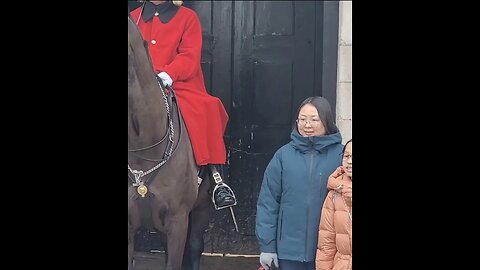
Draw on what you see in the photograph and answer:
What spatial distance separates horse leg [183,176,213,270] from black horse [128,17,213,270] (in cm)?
6

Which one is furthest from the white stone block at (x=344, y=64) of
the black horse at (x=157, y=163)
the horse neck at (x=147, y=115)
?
the horse neck at (x=147, y=115)

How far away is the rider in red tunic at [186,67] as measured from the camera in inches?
172

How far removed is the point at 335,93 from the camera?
17.0 feet

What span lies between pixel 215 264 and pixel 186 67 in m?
1.05

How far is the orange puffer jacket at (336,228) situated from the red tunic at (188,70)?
2.81ft

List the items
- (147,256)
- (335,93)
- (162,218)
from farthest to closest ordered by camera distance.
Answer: (335,93), (147,256), (162,218)

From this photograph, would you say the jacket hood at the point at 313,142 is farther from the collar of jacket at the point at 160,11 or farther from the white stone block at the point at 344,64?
the white stone block at the point at 344,64

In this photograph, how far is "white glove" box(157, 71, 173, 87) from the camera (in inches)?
167

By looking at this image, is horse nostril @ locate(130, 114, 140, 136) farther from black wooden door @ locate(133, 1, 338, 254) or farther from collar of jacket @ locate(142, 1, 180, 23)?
black wooden door @ locate(133, 1, 338, 254)
